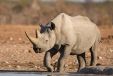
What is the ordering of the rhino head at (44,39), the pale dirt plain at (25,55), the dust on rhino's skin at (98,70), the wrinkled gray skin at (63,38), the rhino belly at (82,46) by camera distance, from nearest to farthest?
the dust on rhino's skin at (98,70), the rhino head at (44,39), the wrinkled gray skin at (63,38), the rhino belly at (82,46), the pale dirt plain at (25,55)

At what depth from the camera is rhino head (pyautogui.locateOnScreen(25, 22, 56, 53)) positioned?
14.0 m

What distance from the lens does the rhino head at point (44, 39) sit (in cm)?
1405

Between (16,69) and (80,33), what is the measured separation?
1996mm

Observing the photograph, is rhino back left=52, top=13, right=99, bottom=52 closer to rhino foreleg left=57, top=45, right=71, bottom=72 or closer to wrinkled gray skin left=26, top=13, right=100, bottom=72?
wrinkled gray skin left=26, top=13, right=100, bottom=72

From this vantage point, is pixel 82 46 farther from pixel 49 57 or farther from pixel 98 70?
pixel 98 70

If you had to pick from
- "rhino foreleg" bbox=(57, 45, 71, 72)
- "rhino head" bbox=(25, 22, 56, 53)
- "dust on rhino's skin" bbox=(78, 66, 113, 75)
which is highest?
"rhino head" bbox=(25, 22, 56, 53)

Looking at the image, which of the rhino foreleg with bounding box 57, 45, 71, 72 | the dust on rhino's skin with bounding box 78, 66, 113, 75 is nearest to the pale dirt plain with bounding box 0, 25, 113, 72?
the rhino foreleg with bounding box 57, 45, 71, 72

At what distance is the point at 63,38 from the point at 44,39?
630 millimetres

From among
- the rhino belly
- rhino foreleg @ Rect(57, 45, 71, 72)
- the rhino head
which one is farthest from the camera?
the rhino belly

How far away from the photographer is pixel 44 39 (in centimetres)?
1426

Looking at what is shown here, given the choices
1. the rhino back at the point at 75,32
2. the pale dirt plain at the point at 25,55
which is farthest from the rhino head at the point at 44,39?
the pale dirt plain at the point at 25,55

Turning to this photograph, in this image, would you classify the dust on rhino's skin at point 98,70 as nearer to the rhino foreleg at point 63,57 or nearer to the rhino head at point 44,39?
the rhino foreleg at point 63,57

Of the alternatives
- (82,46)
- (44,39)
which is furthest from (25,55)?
(44,39)

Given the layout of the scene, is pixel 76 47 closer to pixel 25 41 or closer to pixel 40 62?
pixel 40 62
